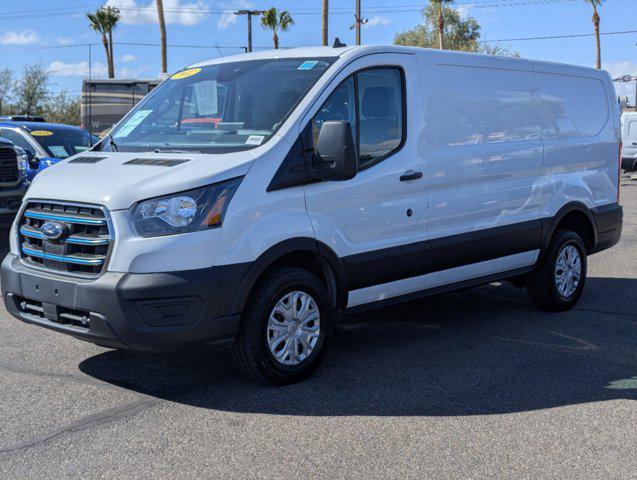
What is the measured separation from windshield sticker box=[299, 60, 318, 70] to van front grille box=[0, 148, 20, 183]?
516 centimetres

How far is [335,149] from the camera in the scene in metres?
5.22

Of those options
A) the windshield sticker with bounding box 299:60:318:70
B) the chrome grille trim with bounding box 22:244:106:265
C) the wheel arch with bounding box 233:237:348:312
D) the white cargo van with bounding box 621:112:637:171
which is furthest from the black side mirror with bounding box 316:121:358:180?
the white cargo van with bounding box 621:112:637:171

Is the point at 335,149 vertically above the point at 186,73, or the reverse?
the point at 186,73

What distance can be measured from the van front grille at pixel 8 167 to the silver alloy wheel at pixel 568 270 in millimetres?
6133

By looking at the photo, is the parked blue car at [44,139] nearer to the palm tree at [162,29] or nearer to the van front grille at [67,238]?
the van front grille at [67,238]

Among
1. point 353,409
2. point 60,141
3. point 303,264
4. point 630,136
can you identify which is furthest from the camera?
point 630,136

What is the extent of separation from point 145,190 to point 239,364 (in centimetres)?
125

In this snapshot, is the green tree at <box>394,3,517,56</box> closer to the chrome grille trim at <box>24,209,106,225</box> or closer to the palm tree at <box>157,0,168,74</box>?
the palm tree at <box>157,0,168,74</box>

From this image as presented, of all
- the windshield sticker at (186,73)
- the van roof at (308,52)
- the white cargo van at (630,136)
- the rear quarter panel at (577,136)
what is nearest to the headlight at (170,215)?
the van roof at (308,52)

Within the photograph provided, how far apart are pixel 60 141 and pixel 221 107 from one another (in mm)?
7830

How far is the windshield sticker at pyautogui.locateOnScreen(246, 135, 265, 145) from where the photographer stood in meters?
5.21

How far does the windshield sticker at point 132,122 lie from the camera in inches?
240

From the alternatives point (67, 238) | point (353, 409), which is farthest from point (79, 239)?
point (353, 409)

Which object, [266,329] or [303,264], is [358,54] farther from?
[266,329]
